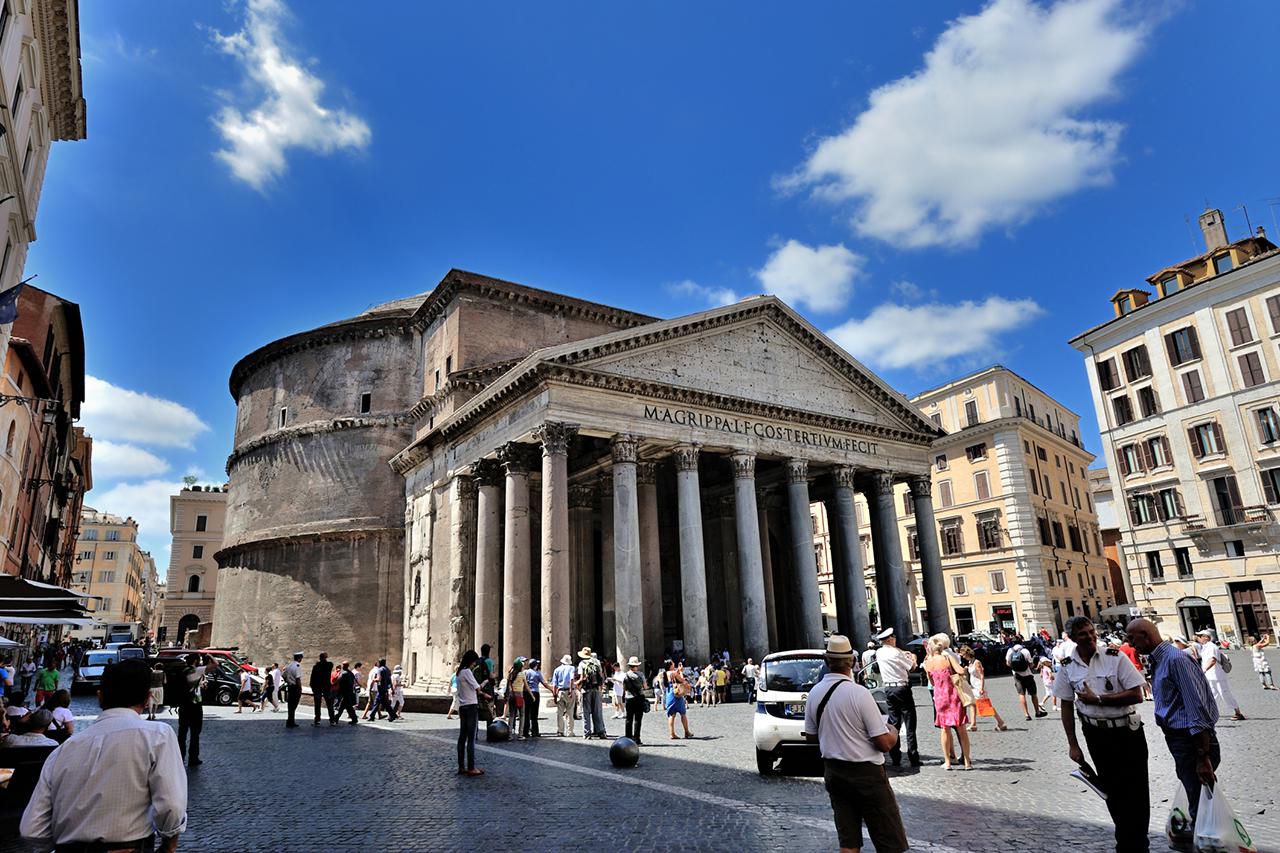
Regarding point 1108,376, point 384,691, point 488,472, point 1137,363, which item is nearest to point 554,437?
point 488,472


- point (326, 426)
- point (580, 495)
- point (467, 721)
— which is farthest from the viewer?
point (326, 426)

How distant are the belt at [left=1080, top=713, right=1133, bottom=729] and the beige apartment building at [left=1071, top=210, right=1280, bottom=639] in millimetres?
28485

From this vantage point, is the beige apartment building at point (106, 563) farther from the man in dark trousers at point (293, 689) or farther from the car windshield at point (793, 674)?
the car windshield at point (793, 674)

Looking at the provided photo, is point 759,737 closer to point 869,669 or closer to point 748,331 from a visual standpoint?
point 869,669

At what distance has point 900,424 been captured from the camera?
26.2 m

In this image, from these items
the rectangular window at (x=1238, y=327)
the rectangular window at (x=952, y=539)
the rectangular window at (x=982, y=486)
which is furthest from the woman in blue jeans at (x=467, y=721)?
the rectangular window at (x=952, y=539)

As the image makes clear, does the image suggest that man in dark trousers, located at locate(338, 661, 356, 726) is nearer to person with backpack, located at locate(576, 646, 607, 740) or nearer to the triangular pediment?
person with backpack, located at locate(576, 646, 607, 740)

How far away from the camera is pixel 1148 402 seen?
3058 cm

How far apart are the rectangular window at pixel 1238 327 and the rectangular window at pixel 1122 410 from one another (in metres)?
4.40

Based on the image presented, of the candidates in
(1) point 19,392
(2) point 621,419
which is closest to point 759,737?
(2) point 621,419

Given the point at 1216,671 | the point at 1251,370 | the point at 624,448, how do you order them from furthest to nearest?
the point at 1251,370 < the point at 624,448 < the point at 1216,671

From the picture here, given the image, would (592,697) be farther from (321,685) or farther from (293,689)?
(293,689)

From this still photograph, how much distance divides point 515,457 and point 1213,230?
29.8 meters

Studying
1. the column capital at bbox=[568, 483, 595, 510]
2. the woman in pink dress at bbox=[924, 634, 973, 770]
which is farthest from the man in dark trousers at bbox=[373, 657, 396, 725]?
the woman in pink dress at bbox=[924, 634, 973, 770]
